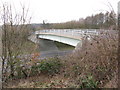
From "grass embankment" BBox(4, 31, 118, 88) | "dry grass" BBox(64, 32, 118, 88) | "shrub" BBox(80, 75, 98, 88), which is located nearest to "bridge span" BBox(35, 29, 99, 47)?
"dry grass" BBox(64, 32, 118, 88)

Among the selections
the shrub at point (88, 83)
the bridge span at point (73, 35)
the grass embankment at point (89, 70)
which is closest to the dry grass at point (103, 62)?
the grass embankment at point (89, 70)

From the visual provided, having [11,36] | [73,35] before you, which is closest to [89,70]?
[11,36]

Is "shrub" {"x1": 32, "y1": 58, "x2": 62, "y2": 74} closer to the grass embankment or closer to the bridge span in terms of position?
the grass embankment

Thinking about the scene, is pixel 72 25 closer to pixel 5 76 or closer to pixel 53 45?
pixel 53 45

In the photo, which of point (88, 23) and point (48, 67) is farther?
point (88, 23)

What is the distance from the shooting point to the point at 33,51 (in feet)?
21.2

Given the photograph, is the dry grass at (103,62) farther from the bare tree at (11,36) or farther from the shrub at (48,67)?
the bare tree at (11,36)

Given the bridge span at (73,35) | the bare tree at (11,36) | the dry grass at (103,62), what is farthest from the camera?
the bridge span at (73,35)

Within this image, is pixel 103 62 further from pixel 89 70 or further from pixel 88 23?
pixel 88 23

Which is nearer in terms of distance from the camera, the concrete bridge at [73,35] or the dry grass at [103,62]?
the dry grass at [103,62]

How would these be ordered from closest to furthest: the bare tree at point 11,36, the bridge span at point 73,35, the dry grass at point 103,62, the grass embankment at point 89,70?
the grass embankment at point 89,70 → the dry grass at point 103,62 → the bare tree at point 11,36 → the bridge span at point 73,35

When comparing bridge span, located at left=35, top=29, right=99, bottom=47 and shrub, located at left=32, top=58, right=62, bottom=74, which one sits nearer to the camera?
shrub, located at left=32, top=58, right=62, bottom=74

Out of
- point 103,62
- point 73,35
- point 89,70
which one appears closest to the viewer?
point 103,62

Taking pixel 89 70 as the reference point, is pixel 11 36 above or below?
above
